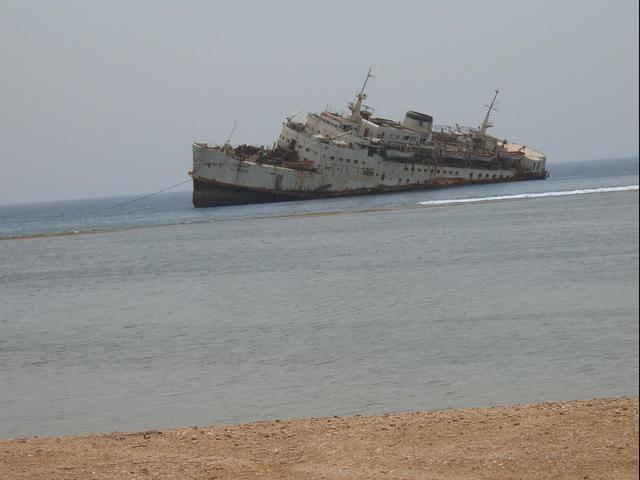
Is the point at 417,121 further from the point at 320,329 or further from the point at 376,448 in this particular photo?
the point at 376,448

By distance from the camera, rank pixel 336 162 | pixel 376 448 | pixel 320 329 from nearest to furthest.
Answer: pixel 376 448, pixel 320 329, pixel 336 162

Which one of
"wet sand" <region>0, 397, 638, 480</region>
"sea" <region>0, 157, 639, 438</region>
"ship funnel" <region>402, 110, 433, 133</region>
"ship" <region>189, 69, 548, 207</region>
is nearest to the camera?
"wet sand" <region>0, 397, 638, 480</region>

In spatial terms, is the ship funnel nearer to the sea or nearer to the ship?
the ship

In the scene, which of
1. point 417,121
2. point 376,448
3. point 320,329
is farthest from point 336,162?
point 376,448

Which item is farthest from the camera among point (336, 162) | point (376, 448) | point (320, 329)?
point (336, 162)

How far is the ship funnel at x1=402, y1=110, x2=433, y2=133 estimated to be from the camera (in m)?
74.3

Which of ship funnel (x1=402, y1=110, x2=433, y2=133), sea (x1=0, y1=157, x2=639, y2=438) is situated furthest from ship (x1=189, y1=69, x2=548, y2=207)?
sea (x1=0, y1=157, x2=639, y2=438)

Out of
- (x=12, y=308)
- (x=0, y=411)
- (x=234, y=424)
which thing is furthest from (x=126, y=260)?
(x=234, y=424)

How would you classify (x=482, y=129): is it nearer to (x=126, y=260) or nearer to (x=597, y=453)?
(x=126, y=260)

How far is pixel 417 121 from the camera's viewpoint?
75188mm

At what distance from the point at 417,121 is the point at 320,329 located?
6028 centimetres

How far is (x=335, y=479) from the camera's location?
24.5 feet

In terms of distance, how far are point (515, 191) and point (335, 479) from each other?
64277 mm

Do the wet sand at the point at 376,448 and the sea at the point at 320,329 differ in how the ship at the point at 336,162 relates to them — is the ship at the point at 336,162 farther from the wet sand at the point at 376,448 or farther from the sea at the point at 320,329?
the wet sand at the point at 376,448
